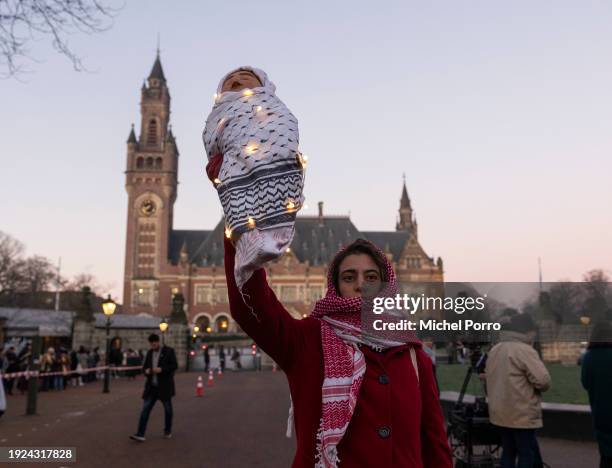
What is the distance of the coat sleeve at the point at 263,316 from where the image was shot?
5.97ft

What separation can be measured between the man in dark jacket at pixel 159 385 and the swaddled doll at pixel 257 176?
910cm

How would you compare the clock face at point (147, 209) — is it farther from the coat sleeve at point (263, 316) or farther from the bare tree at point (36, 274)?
the coat sleeve at point (263, 316)

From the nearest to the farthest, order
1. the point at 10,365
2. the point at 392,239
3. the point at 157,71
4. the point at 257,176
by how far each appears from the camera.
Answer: the point at 257,176, the point at 10,365, the point at 157,71, the point at 392,239

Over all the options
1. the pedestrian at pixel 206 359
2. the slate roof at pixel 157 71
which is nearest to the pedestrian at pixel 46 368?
the pedestrian at pixel 206 359

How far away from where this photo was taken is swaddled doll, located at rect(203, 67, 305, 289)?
5.19 ft

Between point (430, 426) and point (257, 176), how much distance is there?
1414 mm

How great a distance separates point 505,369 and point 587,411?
4.97 m

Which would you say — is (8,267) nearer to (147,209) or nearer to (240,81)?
(147,209)

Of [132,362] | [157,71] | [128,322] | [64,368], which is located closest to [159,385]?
[64,368]

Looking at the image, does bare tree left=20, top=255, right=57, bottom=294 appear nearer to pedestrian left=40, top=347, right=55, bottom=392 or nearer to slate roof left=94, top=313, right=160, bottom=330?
slate roof left=94, top=313, right=160, bottom=330

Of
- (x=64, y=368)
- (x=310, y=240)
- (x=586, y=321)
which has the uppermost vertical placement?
Answer: (x=310, y=240)

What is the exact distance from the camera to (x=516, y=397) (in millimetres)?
5281

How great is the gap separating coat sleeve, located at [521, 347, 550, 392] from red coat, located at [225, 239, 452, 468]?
315 centimetres

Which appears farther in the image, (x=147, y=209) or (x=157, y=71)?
(x=157, y=71)
